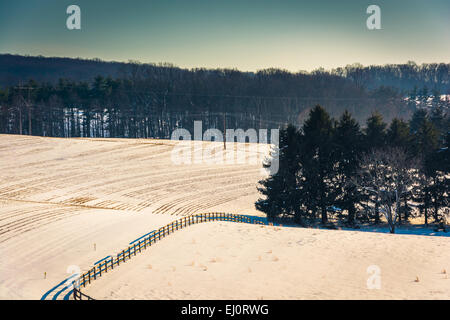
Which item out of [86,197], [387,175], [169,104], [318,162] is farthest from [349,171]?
[169,104]

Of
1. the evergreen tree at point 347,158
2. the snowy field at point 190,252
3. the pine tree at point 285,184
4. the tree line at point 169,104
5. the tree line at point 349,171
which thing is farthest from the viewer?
the tree line at point 169,104

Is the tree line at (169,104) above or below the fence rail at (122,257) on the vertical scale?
above

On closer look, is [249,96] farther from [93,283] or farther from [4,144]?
[93,283]

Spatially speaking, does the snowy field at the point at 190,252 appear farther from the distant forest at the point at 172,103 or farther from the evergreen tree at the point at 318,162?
the distant forest at the point at 172,103

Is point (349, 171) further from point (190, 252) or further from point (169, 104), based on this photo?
point (169, 104)

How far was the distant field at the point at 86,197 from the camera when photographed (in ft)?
87.4

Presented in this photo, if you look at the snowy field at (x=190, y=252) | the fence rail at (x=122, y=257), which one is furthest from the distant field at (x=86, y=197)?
the fence rail at (x=122, y=257)

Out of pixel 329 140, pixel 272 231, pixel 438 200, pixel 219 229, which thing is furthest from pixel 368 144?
pixel 219 229

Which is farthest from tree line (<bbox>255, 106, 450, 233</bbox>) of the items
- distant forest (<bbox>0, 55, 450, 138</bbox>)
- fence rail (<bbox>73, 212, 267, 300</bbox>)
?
distant forest (<bbox>0, 55, 450, 138</bbox>)

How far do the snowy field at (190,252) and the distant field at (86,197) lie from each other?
0.11 m

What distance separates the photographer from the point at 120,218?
1415 inches

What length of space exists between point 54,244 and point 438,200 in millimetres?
32551

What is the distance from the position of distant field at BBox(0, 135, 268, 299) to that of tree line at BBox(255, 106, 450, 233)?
265 inches

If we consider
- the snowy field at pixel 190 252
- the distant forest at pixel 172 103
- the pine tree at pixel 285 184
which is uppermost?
the distant forest at pixel 172 103
